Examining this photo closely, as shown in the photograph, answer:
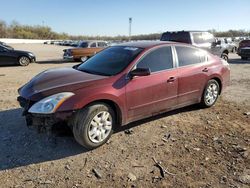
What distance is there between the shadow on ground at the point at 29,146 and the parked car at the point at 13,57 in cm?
1210

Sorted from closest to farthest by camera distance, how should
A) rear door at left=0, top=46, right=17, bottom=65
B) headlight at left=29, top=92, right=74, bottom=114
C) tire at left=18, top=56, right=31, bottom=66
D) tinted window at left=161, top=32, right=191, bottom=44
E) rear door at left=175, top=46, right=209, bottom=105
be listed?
headlight at left=29, top=92, right=74, bottom=114 < rear door at left=175, top=46, right=209, bottom=105 < tinted window at left=161, top=32, right=191, bottom=44 < rear door at left=0, top=46, right=17, bottom=65 < tire at left=18, top=56, right=31, bottom=66

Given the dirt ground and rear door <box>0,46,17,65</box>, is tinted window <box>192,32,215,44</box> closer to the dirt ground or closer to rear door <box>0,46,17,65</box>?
the dirt ground

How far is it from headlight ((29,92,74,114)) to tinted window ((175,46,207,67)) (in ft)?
9.01

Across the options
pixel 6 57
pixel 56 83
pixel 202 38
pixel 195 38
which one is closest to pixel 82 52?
pixel 6 57

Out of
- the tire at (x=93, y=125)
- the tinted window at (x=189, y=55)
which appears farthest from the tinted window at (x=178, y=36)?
the tire at (x=93, y=125)

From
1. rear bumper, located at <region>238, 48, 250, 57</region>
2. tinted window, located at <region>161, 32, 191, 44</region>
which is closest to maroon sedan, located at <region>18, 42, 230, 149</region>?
tinted window, located at <region>161, 32, 191, 44</region>

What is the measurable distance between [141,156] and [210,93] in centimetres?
320

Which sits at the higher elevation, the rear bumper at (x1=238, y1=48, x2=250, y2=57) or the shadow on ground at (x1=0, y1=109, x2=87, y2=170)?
the rear bumper at (x1=238, y1=48, x2=250, y2=57)

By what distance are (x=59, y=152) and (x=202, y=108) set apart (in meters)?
3.82

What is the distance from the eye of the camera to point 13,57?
55.8 feet

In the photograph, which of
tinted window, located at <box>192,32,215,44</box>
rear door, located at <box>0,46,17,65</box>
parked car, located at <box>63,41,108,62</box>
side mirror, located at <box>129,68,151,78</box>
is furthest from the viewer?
parked car, located at <box>63,41,108,62</box>

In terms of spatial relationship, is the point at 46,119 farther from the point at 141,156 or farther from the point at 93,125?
the point at 141,156

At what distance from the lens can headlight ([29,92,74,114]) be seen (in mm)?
4254

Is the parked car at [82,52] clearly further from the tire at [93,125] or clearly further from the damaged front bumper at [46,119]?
the damaged front bumper at [46,119]
